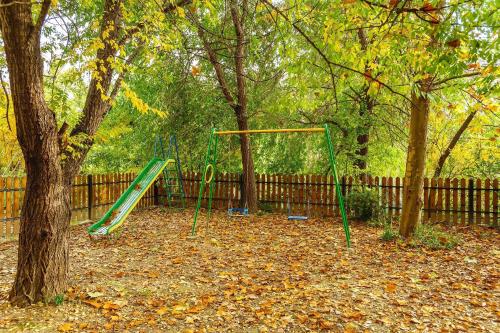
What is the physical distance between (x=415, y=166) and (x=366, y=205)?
2.55 metres

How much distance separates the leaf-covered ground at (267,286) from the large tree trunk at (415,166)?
2.32 ft

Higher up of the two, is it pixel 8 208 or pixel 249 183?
pixel 249 183

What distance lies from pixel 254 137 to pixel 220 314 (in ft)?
31.3

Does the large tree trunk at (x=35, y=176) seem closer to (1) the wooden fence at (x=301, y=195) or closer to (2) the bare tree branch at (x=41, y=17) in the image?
(2) the bare tree branch at (x=41, y=17)

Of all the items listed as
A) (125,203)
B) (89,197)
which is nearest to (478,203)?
(125,203)

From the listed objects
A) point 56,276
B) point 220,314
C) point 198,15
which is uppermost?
point 198,15

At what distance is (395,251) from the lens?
6676 mm

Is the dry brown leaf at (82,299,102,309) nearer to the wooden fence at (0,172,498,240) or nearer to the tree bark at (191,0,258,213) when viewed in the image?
the wooden fence at (0,172,498,240)

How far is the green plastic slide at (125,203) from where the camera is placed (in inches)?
308

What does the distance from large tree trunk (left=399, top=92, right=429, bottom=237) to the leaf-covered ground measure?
0.71m

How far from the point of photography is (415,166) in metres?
7.29

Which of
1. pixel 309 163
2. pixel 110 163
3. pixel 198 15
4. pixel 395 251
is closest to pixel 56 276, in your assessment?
pixel 395 251

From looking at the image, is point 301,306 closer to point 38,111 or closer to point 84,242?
point 38,111

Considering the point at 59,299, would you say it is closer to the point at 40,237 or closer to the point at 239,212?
the point at 40,237
